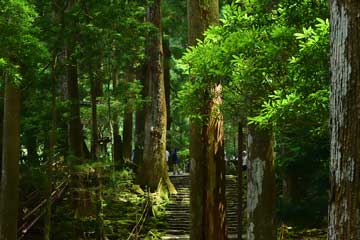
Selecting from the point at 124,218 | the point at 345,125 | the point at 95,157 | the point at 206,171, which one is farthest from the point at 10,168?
the point at 345,125

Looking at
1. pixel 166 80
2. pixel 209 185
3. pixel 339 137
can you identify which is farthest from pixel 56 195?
pixel 339 137

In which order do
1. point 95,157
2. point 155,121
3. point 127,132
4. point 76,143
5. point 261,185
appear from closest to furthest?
point 261,185 < point 95,157 < point 76,143 < point 155,121 < point 127,132

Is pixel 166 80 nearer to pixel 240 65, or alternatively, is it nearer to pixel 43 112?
pixel 43 112

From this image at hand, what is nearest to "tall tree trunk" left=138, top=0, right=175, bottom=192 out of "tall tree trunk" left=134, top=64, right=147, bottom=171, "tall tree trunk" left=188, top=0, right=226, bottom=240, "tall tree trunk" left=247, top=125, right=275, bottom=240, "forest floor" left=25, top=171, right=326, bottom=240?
"forest floor" left=25, top=171, right=326, bottom=240

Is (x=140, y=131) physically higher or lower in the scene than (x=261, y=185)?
higher

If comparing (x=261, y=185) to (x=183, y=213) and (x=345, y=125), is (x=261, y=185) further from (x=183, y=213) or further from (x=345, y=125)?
(x=183, y=213)

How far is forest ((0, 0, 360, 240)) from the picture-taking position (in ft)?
12.8

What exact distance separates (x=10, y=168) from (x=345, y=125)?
7462mm

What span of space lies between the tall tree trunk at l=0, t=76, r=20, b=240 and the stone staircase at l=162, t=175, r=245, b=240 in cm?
613

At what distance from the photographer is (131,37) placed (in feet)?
39.8

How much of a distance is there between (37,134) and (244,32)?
722 centimetres

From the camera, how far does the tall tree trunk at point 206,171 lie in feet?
27.6

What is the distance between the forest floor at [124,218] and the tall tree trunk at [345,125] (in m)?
8.14

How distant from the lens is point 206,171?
841 cm
